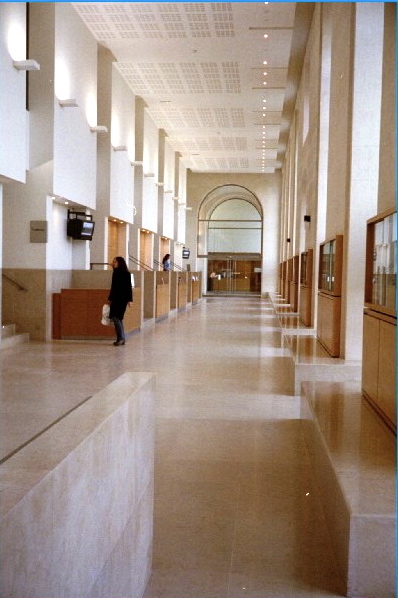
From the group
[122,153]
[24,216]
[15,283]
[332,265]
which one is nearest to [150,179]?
[122,153]

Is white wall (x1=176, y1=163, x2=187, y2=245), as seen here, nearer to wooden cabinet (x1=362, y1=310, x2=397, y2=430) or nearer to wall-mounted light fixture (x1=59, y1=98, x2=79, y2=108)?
wall-mounted light fixture (x1=59, y1=98, x2=79, y2=108)

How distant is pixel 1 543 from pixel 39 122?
12.4 m

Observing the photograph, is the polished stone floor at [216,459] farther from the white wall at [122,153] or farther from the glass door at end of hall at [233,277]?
the glass door at end of hall at [233,277]

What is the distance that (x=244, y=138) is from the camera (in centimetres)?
2845

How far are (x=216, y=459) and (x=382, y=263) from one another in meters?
1.98

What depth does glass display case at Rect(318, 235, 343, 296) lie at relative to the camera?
28.1 ft

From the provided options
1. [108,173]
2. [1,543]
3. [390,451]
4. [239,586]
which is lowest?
[239,586]

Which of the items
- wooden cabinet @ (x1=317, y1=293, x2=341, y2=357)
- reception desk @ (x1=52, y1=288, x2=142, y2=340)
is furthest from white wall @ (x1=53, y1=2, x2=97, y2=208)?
wooden cabinet @ (x1=317, y1=293, x2=341, y2=357)

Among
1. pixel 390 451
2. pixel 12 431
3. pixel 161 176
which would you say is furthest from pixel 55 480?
pixel 161 176

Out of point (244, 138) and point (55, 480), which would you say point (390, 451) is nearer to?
point (55, 480)

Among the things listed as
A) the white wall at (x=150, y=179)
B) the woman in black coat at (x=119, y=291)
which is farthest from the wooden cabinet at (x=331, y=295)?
the white wall at (x=150, y=179)

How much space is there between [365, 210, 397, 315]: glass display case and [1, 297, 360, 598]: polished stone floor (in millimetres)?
1387

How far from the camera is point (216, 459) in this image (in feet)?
17.8

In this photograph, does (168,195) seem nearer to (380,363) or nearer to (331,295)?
(331,295)
